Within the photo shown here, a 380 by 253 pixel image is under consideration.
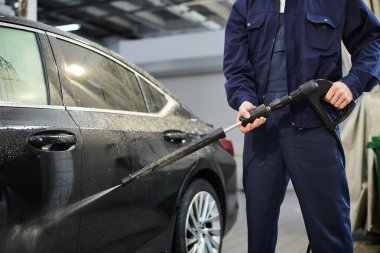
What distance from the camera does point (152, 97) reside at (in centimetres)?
314

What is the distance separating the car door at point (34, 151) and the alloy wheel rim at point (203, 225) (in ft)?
3.34

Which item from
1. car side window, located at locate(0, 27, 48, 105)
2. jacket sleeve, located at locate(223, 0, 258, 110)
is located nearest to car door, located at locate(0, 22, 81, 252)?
car side window, located at locate(0, 27, 48, 105)

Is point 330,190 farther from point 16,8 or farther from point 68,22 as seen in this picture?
point 68,22

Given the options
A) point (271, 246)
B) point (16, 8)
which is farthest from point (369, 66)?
point (16, 8)

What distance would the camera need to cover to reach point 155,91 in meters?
3.21

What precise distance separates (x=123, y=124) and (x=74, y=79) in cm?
35

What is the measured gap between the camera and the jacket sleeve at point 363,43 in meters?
1.98

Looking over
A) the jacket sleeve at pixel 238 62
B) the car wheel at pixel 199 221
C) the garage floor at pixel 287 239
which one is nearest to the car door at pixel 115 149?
the car wheel at pixel 199 221

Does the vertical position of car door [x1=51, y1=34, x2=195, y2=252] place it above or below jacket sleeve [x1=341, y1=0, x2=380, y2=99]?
below

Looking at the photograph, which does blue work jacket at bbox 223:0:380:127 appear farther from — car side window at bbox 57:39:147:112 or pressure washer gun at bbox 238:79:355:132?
car side window at bbox 57:39:147:112

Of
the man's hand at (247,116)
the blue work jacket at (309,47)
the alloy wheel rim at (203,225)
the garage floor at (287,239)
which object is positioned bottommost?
the garage floor at (287,239)

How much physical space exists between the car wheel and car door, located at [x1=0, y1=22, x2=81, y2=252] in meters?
0.89

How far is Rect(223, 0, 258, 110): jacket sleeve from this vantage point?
209cm

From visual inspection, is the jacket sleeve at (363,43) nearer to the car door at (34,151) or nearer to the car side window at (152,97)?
the car door at (34,151)
